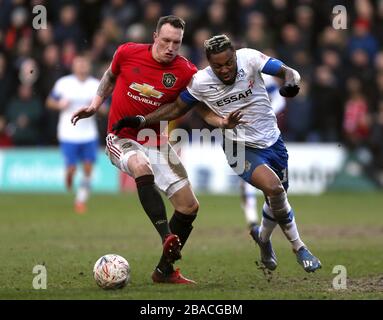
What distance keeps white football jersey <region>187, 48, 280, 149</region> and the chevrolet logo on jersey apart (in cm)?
34

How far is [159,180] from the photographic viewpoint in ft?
31.2

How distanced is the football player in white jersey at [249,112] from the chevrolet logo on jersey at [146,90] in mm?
143

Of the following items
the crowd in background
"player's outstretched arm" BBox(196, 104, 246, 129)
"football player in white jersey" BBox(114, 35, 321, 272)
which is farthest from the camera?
the crowd in background

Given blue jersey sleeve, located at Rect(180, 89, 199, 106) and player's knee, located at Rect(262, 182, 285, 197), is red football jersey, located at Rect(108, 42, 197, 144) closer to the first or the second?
blue jersey sleeve, located at Rect(180, 89, 199, 106)

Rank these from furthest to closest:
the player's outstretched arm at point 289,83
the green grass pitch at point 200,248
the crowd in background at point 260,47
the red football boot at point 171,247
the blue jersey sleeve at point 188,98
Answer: the crowd in background at point 260,47, the blue jersey sleeve at point 188,98, the player's outstretched arm at point 289,83, the green grass pitch at point 200,248, the red football boot at point 171,247

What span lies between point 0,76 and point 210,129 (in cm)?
534

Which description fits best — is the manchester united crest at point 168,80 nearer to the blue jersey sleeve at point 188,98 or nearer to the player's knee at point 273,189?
the blue jersey sleeve at point 188,98

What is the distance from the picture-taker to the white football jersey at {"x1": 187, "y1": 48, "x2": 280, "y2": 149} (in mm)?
9336

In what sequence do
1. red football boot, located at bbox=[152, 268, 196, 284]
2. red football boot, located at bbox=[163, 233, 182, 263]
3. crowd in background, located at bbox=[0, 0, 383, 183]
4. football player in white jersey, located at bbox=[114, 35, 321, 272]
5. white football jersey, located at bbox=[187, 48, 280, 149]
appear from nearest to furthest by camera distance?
red football boot, located at bbox=[163, 233, 182, 263]
football player in white jersey, located at bbox=[114, 35, 321, 272]
red football boot, located at bbox=[152, 268, 196, 284]
white football jersey, located at bbox=[187, 48, 280, 149]
crowd in background, located at bbox=[0, 0, 383, 183]

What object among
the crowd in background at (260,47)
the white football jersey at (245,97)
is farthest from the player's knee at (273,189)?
the crowd in background at (260,47)

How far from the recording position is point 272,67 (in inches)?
363

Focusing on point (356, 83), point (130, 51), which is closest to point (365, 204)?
point (356, 83)

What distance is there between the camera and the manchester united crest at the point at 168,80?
949 cm

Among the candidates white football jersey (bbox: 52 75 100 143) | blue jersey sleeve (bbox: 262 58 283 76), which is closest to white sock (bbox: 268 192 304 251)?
blue jersey sleeve (bbox: 262 58 283 76)
